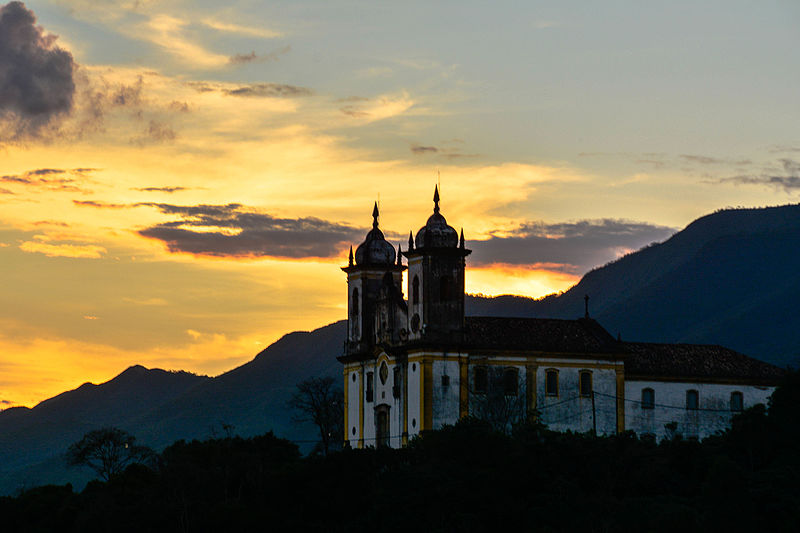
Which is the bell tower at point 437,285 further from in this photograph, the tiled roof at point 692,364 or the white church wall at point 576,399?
the tiled roof at point 692,364

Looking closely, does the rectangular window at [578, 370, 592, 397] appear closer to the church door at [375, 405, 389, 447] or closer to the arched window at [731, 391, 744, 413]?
the arched window at [731, 391, 744, 413]

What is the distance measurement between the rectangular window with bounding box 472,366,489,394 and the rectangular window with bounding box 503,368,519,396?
111cm

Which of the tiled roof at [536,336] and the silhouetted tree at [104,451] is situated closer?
the tiled roof at [536,336]

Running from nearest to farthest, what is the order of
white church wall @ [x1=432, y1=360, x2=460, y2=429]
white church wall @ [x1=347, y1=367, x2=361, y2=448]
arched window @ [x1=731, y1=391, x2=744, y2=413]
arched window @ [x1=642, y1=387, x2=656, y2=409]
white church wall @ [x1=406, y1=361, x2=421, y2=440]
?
white church wall @ [x1=432, y1=360, x2=460, y2=429], white church wall @ [x1=406, y1=361, x2=421, y2=440], arched window @ [x1=642, y1=387, x2=656, y2=409], arched window @ [x1=731, y1=391, x2=744, y2=413], white church wall @ [x1=347, y1=367, x2=361, y2=448]

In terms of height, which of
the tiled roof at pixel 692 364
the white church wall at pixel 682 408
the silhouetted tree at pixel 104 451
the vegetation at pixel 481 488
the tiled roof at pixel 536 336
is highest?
the tiled roof at pixel 536 336

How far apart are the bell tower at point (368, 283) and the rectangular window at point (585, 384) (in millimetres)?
13284

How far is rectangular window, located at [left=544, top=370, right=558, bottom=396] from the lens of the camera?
3359 inches

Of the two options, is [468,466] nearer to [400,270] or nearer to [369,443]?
[369,443]

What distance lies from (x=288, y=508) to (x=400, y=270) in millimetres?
23516

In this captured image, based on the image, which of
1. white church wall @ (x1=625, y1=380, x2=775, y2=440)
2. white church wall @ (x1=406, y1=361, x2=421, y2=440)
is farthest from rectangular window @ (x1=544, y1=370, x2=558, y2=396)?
white church wall @ (x1=406, y1=361, x2=421, y2=440)

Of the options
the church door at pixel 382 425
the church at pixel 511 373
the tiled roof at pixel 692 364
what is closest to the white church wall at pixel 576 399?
the church at pixel 511 373

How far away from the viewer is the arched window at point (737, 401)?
89312 millimetres

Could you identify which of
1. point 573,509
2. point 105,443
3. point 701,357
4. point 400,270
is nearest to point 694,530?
point 573,509

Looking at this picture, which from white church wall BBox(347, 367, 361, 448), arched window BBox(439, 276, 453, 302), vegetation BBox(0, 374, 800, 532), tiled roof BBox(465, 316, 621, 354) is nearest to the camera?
→ vegetation BBox(0, 374, 800, 532)
